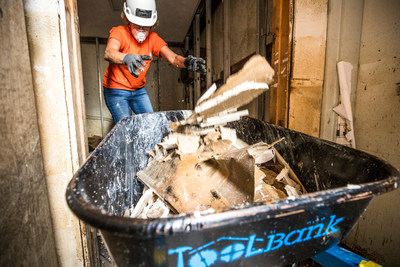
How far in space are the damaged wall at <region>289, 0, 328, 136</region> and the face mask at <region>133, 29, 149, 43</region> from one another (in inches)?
50.1

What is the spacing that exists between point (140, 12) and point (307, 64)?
1.48m

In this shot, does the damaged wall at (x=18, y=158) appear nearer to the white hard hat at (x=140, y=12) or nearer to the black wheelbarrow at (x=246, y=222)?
the black wheelbarrow at (x=246, y=222)

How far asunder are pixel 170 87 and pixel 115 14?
2010mm

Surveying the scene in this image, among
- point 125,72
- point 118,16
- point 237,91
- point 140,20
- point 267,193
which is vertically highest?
point 118,16

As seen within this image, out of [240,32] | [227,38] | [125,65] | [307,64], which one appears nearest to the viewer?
[307,64]

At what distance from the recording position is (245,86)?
837mm

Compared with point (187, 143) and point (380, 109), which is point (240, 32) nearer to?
point (380, 109)

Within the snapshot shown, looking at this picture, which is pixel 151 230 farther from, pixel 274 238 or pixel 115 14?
pixel 115 14

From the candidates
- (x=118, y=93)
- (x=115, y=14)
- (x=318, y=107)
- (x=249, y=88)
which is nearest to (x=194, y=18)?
(x=115, y=14)

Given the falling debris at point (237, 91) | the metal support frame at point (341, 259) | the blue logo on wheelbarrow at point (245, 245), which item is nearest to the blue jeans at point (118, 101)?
the falling debris at point (237, 91)

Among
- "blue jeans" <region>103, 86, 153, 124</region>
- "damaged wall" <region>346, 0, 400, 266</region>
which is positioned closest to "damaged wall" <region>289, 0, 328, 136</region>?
"damaged wall" <region>346, 0, 400, 266</region>

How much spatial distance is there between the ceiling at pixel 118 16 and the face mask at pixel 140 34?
1633 millimetres

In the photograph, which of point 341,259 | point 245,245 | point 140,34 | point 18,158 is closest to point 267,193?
point 341,259

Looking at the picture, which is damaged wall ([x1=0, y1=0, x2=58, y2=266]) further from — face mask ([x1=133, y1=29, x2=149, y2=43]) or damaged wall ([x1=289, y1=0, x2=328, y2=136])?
damaged wall ([x1=289, y1=0, x2=328, y2=136])
